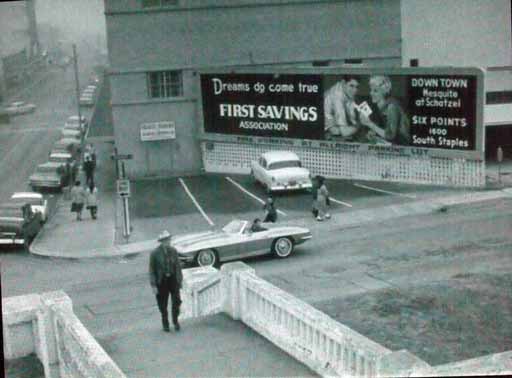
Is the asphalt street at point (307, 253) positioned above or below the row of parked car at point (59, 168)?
below

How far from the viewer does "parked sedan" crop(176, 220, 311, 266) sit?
818 inches

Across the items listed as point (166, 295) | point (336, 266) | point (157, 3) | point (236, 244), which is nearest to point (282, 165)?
point (236, 244)

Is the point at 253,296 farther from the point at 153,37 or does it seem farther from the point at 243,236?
the point at 153,37

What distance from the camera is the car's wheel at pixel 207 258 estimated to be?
20750mm

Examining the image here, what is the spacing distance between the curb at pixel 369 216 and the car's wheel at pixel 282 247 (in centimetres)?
392

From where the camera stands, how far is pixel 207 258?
68.6 ft

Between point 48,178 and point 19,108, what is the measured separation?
10.4m

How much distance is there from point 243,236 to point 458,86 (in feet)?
40.4

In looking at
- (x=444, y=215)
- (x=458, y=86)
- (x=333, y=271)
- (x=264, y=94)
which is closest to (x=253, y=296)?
(x=333, y=271)

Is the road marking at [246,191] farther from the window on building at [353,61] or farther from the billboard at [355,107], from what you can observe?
the window on building at [353,61]

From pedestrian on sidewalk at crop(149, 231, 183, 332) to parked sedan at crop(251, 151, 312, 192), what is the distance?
1853 centimetres

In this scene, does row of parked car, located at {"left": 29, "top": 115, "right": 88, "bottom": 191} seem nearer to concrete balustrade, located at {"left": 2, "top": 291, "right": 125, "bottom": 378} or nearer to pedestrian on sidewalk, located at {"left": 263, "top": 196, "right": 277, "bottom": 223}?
pedestrian on sidewalk, located at {"left": 263, "top": 196, "right": 277, "bottom": 223}

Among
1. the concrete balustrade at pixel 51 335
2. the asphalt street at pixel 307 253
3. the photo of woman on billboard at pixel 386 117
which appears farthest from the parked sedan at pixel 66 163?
the concrete balustrade at pixel 51 335

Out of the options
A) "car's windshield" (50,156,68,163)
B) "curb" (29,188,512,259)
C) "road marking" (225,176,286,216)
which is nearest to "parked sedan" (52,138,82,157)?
"car's windshield" (50,156,68,163)
